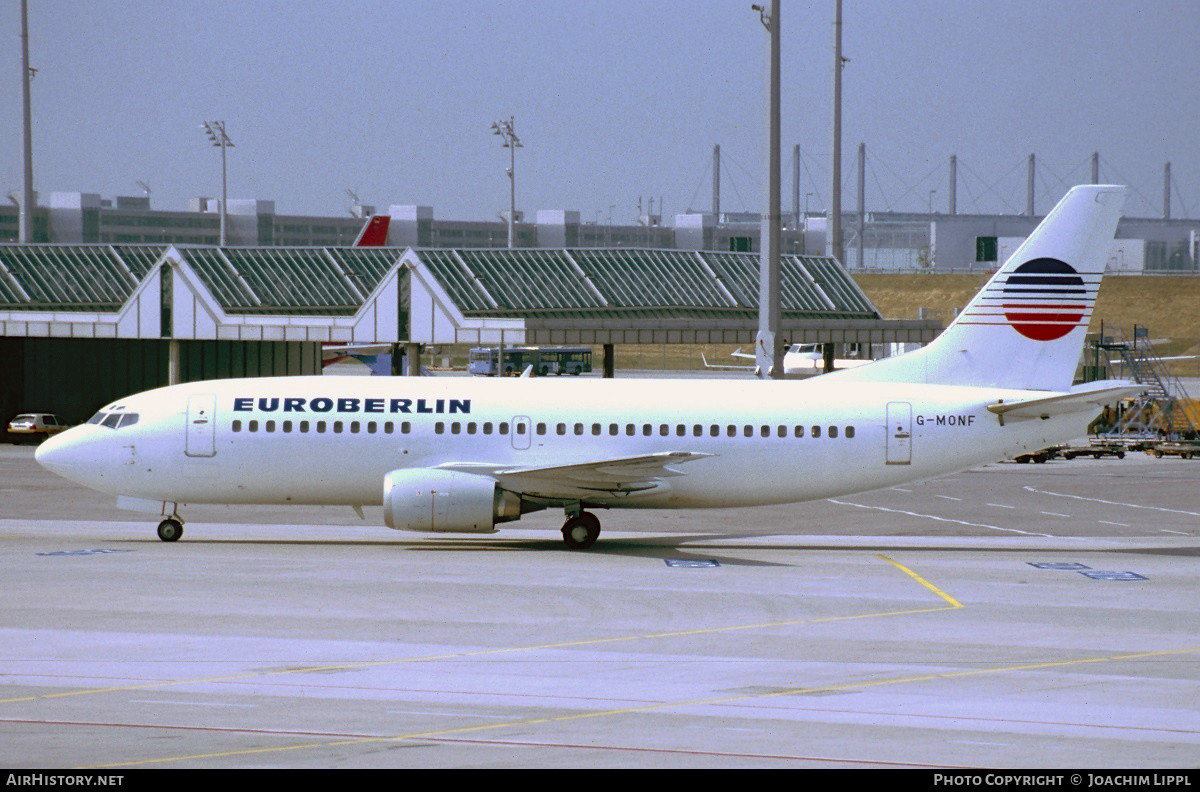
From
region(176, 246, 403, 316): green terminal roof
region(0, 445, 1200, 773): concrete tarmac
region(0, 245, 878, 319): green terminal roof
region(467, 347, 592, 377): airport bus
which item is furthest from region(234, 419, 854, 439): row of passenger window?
region(467, 347, 592, 377): airport bus

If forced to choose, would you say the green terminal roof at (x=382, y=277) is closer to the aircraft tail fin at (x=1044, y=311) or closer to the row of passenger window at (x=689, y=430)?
the row of passenger window at (x=689, y=430)

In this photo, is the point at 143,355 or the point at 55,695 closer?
the point at 55,695

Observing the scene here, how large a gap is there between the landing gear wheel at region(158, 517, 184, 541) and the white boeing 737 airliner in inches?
1.3

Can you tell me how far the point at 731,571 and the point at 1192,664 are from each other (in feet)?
36.4

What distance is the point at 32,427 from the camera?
72.2m

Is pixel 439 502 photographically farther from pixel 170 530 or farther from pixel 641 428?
pixel 170 530

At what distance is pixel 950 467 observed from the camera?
3434 cm

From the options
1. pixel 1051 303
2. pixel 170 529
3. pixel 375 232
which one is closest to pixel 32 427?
pixel 375 232

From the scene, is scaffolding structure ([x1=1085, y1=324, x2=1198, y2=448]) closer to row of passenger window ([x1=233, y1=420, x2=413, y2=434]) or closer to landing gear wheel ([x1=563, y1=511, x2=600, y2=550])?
landing gear wheel ([x1=563, y1=511, x2=600, y2=550])

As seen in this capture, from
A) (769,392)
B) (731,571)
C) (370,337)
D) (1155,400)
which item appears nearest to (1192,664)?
(731,571)

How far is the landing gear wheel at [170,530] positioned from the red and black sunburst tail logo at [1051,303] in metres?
19.8

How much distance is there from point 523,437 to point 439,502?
8.89ft

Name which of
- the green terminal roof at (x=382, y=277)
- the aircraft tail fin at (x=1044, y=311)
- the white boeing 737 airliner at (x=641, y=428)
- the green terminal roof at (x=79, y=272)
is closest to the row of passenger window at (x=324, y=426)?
the white boeing 737 airliner at (x=641, y=428)

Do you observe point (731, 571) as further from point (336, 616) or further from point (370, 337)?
point (370, 337)
